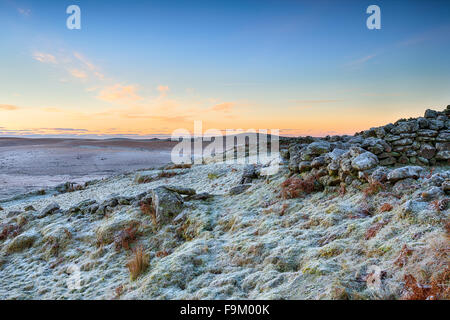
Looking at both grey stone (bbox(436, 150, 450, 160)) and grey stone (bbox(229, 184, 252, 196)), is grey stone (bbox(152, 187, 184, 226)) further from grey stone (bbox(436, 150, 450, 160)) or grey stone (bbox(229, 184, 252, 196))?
grey stone (bbox(436, 150, 450, 160))

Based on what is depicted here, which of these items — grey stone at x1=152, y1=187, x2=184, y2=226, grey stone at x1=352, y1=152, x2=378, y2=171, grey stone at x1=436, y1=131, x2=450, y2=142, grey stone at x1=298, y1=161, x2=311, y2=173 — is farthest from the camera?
grey stone at x1=298, y1=161, x2=311, y2=173

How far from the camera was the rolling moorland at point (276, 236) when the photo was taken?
5.30 meters

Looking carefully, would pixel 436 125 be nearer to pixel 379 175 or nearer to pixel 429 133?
pixel 429 133

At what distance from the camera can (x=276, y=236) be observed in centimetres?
770

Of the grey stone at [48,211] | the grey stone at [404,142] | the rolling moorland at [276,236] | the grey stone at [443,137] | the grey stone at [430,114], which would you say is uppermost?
the grey stone at [430,114]

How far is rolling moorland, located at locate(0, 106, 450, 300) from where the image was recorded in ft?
17.4

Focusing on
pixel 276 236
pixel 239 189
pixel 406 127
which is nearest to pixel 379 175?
pixel 276 236

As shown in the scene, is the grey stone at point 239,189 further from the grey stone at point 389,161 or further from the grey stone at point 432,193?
A: the grey stone at point 432,193

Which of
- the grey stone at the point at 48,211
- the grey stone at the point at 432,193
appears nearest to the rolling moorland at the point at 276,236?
the grey stone at the point at 432,193

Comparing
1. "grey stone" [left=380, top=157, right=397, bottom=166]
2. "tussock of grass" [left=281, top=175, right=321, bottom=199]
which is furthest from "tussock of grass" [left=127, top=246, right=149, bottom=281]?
"grey stone" [left=380, top=157, right=397, bottom=166]

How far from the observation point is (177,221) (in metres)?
10.5
